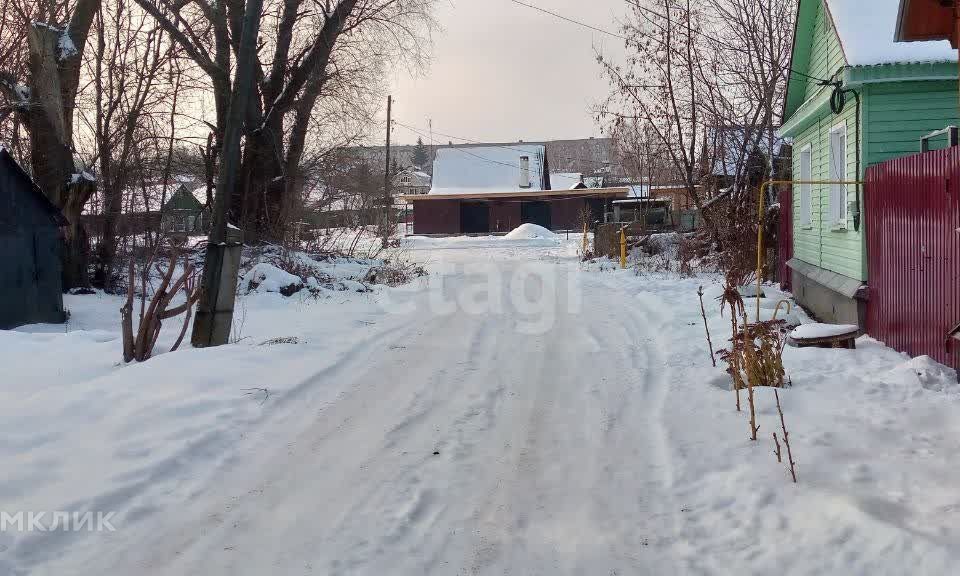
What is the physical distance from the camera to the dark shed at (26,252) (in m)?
12.4

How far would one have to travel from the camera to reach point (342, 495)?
4660mm

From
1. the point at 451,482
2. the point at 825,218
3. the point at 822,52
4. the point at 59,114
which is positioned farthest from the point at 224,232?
the point at 822,52

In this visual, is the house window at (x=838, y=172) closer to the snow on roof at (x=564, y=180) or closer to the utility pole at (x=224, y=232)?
the utility pole at (x=224, y=232)

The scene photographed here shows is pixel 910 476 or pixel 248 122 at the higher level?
pixel 248 122

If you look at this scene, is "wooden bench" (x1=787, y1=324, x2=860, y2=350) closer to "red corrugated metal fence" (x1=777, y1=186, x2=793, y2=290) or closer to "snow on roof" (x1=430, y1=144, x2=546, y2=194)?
"red corrugated metal fence" (x1=777, y1=186, x2=793, y2=290)

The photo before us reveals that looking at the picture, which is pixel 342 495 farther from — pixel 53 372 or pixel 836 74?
pixel 836 74

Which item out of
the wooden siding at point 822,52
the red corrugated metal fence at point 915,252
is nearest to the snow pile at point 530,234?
the wooden siding at point 822,52

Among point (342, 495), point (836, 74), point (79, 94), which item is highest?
point (79, 94)

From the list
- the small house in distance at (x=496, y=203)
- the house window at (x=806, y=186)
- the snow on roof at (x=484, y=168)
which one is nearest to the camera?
the house window at (x=806, y=186)

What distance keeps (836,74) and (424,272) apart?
499 inches

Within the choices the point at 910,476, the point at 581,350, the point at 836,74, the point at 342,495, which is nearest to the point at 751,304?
the point at 836,74

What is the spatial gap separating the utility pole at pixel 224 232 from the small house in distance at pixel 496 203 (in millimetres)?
45696

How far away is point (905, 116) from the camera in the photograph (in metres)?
9.96

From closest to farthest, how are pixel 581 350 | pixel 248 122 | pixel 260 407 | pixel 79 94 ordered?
pixel 260 407 → pixel 581 350 → pixel 79 94 → pixel 248 122
